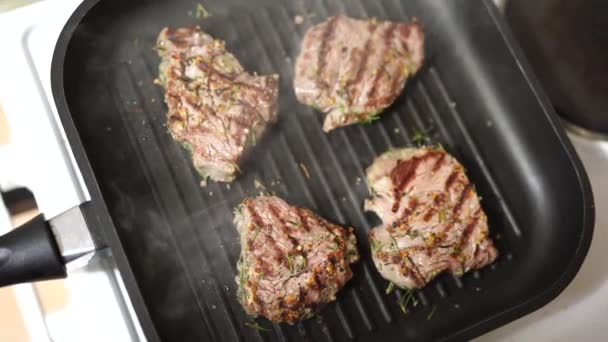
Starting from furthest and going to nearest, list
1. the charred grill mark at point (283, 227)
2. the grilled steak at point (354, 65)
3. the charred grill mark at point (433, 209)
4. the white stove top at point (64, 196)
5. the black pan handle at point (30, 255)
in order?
the grilled steak at point (354, 65), the charred grill mark at point (433, 209), the charred grill mark at point (283, 227), the white stove top at point (64, 196), the black pan handle at point (30, 255)

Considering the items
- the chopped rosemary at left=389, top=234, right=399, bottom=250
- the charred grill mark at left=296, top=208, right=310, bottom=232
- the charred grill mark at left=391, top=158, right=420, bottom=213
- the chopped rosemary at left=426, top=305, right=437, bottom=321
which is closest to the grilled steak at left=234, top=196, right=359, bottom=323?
→ the charred grill mark at left=296, top=208, right=310, bottom=232

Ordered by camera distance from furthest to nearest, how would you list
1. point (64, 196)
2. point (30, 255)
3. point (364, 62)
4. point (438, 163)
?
point (364, 62) → point (438, 163) → point (64, 196) → point (30, 255)

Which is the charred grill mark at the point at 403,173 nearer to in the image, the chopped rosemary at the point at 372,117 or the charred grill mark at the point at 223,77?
the chopped rosemary at the point at 372,117

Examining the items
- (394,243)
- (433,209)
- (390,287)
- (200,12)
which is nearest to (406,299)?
(390,287)

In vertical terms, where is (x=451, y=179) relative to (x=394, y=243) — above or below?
above

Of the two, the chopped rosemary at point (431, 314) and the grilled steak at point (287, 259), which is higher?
the grilled steak at point (287, 259)

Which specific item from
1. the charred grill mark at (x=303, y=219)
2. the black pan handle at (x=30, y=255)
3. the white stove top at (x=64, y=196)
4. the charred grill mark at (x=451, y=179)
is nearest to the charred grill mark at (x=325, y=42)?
the charred grill mark at (x=303, y=219)

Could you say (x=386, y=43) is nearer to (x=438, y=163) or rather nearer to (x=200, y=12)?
(x=438, y=163)

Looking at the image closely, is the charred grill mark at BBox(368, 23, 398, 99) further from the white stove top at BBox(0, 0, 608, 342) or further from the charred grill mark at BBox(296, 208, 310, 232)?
the white stove top at BBox(0, 0, 608, 342)
